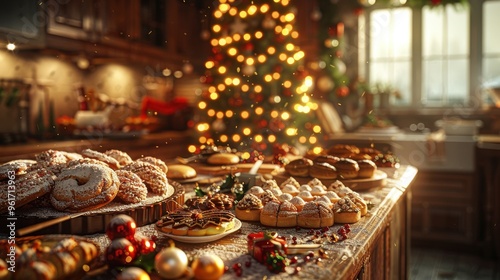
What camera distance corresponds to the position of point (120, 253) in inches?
41.2

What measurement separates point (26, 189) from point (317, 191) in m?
0.94

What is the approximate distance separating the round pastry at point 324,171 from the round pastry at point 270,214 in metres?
0.59

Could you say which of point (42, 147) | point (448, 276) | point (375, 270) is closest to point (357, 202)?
point (375, 270)

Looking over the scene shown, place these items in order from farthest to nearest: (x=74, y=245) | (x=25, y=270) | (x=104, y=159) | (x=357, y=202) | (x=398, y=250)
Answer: (x=398, y=250)
(x=104, y=159)
(x=357, y=202)
(x=74, y=245)
(x=25, y=270)

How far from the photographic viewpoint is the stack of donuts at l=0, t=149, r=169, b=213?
4.44ft

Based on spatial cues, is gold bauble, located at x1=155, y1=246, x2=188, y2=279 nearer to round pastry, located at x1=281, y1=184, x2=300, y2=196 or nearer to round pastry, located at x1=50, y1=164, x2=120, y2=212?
round pastry, located at x1=50, y1=164, x2=120, y2=212

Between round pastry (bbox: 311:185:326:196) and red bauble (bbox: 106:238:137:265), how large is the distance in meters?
0.81

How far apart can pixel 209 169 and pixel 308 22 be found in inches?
159

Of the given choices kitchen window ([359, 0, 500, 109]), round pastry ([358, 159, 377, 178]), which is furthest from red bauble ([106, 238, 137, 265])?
kitchen window ([359, 0, 500, 109])

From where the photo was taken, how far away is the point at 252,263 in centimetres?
113

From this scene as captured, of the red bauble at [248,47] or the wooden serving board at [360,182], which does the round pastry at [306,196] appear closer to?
the wooden serving board at [360,182]

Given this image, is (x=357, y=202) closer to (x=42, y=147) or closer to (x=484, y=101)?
(x=42, y=147)

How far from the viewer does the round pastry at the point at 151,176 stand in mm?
1603

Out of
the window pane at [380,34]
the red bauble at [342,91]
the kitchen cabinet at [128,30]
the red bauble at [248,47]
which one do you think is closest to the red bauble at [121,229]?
the kitchen cabinet at [128,30]
